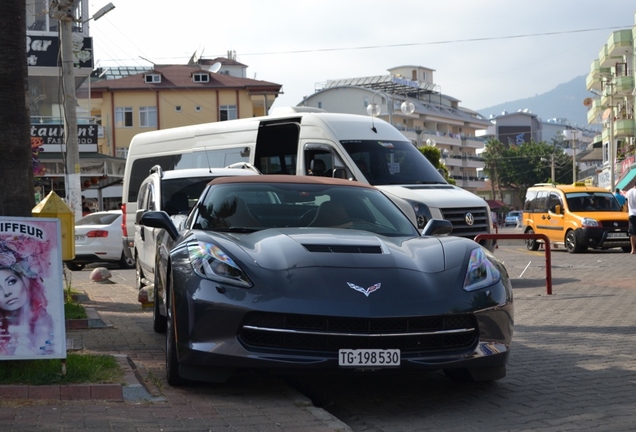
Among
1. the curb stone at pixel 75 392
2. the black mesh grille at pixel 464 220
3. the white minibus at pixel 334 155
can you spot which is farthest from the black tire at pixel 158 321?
the black mesh grille at pixel 464 220

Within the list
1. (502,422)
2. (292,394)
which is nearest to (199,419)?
(292,394)

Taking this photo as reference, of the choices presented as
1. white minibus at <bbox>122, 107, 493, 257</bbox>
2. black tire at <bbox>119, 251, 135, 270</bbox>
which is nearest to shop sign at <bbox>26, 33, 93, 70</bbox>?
black tire at <bbox>119, 251, 135, 270</bbox>

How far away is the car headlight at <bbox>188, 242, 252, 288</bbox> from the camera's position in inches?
239

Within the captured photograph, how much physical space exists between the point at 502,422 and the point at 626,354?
292 centimetres

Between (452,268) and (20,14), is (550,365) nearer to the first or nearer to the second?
(452,268)

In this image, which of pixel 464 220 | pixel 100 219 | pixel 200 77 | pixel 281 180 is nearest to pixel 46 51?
pixel 100 219

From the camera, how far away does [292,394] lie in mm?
6211

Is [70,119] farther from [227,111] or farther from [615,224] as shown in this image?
[227,111]

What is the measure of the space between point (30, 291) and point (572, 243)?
2191 centimetres

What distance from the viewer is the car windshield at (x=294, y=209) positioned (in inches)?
289

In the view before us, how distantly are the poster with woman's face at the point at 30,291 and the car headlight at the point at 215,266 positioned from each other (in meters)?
0.85

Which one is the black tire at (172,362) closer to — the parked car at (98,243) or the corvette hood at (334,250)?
the corvette hood at (334,250)

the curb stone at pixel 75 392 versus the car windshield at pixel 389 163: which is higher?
the car windshield at pixel 389 163

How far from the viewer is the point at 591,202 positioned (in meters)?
27.1
